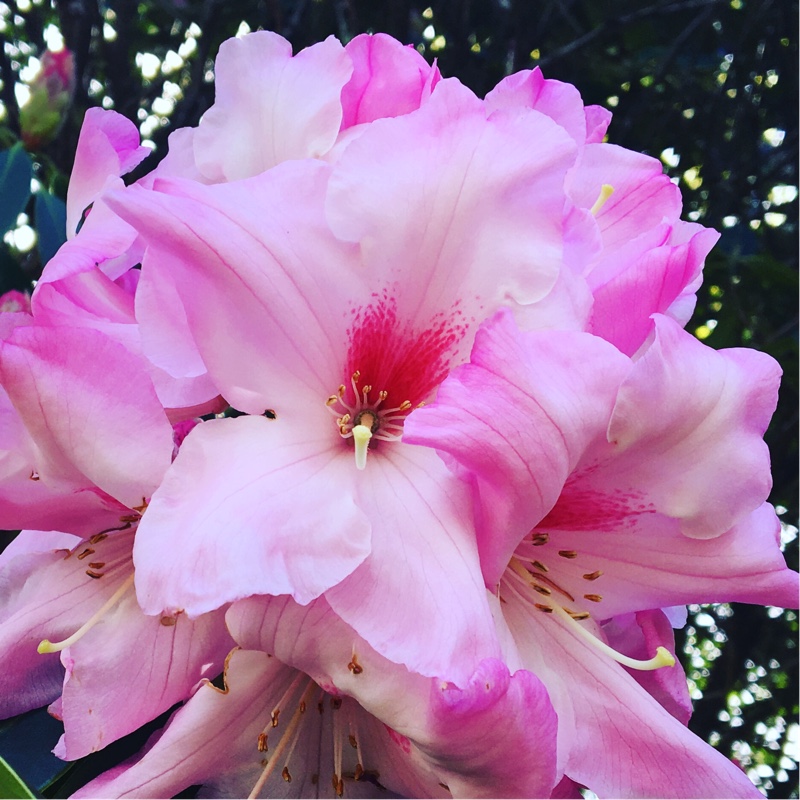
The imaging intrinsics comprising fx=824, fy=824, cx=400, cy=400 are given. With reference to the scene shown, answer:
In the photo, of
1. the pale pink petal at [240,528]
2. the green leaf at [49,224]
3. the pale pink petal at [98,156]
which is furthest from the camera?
the green leaf at [49,224]

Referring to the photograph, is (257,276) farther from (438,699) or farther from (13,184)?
(13,184)

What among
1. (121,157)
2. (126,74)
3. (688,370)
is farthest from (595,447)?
(126,74)

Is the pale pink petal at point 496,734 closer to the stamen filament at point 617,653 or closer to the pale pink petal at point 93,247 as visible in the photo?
the stamen filament at point 617,653

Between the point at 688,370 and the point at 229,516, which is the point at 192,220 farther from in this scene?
the point at 688,370

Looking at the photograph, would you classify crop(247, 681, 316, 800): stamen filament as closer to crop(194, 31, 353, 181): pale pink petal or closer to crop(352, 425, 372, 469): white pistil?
crop(352, 425, 372, 469): white pistil

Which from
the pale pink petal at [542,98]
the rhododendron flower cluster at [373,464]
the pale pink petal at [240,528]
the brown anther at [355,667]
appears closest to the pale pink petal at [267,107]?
the rhododendron flower cluster at [373,464]
